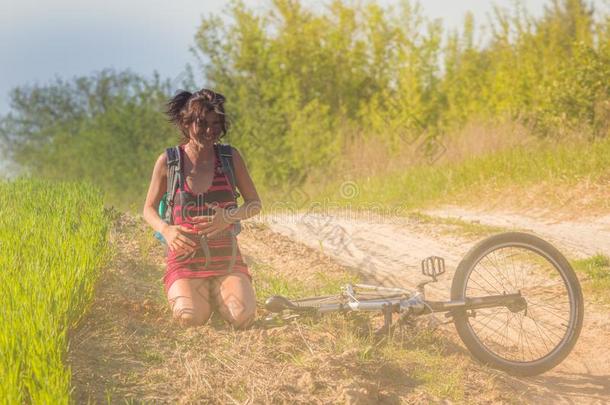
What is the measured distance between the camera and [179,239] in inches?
184

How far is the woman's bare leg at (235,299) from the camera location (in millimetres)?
4723

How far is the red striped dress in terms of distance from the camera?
16.0 feet

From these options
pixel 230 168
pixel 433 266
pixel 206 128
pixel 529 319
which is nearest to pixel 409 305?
pixel 433 266

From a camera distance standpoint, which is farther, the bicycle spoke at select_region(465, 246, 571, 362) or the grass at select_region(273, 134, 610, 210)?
the grass at select_region(273, 134, 610, 210)

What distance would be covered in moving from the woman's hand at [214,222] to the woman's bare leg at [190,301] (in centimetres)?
34

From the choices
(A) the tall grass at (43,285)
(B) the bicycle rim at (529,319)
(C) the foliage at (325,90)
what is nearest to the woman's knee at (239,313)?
(A) the tall grass at (43,285)

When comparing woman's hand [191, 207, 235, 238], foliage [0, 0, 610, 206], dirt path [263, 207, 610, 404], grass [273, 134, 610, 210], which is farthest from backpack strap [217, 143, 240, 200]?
foliage [0, 0, 610, 206]

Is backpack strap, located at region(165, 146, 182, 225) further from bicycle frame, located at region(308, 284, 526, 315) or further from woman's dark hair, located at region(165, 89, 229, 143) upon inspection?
bicycle frame, located at region(308, 284, 526, 315)

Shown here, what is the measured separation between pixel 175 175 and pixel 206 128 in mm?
370

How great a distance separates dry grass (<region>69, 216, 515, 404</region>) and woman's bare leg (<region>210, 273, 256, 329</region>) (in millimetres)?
102

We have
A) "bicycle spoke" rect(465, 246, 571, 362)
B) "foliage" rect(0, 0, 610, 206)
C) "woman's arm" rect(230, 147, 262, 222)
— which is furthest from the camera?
"foliage" rect(0, 0, 610, 206)

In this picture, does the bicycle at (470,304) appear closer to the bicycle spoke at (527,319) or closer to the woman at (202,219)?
the bicycle spoke at (527,319)

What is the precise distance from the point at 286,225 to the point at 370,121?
11.0 metres

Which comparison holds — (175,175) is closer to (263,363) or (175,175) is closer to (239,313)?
(239,313)
